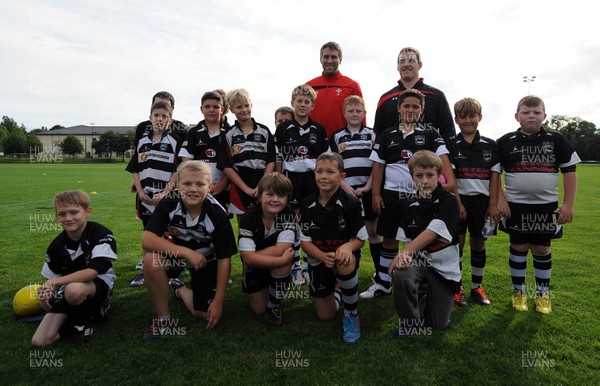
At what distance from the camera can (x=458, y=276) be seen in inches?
140

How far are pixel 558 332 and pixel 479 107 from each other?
242 cm

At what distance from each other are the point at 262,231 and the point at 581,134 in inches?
4296

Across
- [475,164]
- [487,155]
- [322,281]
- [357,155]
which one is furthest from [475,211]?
[322,281]

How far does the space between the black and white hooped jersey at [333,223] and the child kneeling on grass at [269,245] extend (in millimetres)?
187

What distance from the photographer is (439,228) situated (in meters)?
3.44

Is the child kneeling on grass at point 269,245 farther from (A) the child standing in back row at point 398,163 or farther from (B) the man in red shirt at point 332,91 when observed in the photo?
(B) the man in red shirt at point 332,91

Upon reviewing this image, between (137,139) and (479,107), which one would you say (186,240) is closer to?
(137,139)

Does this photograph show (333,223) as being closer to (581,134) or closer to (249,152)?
(249,152)

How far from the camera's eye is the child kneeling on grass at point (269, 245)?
11.9 ft

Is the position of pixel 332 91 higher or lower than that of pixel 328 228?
higher

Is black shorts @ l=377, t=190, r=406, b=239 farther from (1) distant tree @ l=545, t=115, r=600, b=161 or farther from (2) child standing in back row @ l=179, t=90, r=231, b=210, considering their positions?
(1) distant tree @ l=545, t=115, r=600, b=161

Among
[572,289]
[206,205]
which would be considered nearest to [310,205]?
[206,205]

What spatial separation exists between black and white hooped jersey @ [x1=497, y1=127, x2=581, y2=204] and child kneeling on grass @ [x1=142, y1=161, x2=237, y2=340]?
3.12 meters

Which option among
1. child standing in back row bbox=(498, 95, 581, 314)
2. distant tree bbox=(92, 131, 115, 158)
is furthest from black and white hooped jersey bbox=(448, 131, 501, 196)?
distant tree bbox=(92, 131, 115, 158)
